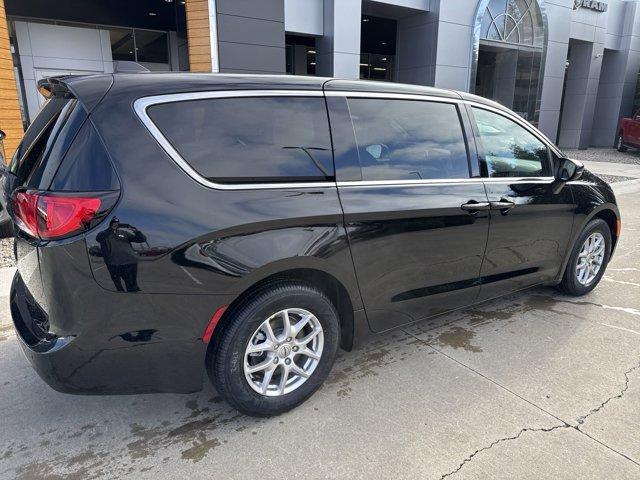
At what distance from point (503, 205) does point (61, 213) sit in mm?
2718

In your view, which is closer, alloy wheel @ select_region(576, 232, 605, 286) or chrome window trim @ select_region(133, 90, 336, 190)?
chrome window trim @ select_region(133, 90, 336, 190)

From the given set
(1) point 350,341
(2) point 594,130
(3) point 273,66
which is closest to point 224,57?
(3) point 273,66

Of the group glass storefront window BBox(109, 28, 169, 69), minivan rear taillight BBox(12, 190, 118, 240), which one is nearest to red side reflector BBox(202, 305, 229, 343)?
minivan rear taillight BBox(12, 190, 118, 240)

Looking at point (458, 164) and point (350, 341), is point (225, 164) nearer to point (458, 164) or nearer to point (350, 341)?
point (350, 341)

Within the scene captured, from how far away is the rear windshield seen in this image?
2.16 m

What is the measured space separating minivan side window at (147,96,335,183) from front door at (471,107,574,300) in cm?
135

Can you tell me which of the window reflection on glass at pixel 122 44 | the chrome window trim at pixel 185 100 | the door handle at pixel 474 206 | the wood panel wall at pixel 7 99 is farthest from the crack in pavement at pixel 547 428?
the window reflection on glass at pixel 122 44

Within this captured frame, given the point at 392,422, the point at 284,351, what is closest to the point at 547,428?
the point at 392,422

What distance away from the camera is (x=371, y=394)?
284 cm

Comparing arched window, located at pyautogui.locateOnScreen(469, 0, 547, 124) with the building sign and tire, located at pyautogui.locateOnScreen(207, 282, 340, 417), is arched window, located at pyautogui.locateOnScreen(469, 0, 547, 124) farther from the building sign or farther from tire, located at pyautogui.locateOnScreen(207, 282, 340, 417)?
tire, located at pyautogui.locateOnScreen(207, 282, 340, 417)

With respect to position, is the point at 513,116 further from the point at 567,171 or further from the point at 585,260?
the point at 585,260

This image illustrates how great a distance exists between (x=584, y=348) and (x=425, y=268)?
1459 mm

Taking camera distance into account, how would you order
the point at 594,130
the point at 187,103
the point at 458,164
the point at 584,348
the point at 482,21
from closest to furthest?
the point at 187,103 < the point at 458,164 < the point at 584,348 < the point at 482,21 < the point at 594,130

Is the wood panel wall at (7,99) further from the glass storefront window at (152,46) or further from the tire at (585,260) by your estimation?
the tire at (585,260)
